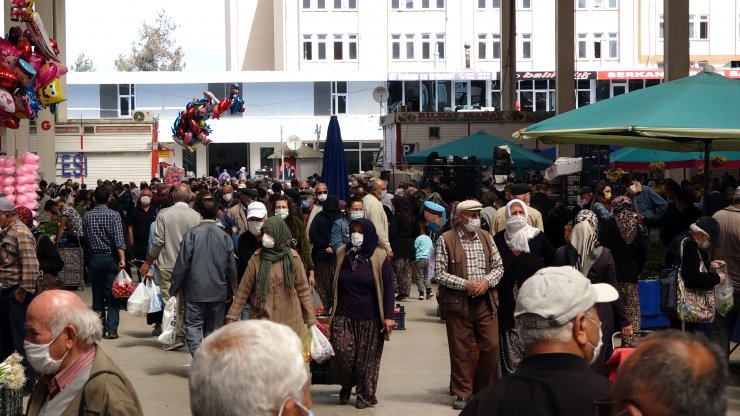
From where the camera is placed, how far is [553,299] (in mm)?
4445

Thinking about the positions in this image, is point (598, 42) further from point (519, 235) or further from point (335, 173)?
point (519, 235)

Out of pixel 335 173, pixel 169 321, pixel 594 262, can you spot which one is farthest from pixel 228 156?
pixel 594 262

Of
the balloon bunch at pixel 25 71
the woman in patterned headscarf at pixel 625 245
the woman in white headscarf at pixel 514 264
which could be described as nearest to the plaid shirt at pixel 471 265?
the woman in white headscarf at pixel 514 264

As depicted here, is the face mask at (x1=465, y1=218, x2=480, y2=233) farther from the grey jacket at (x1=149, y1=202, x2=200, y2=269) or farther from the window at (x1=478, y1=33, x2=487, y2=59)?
the window at (x1=478, y1=33, x2=487, y2=59)

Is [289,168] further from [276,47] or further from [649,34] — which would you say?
[649,34]

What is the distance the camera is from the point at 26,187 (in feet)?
56.5

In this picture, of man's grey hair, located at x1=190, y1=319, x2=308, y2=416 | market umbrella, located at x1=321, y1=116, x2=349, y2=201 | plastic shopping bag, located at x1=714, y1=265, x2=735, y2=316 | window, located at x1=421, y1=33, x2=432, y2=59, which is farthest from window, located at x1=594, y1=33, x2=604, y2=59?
man's grey hair, located at x1=190, y1=319, x2=308, y2=416

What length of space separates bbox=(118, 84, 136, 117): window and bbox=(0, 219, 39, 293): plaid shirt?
6242 cm

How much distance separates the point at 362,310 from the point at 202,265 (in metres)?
1.92

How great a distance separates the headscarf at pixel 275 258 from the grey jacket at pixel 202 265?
139 centimetres

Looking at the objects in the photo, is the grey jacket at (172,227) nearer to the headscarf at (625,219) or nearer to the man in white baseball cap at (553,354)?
the headscarf at (625,219)

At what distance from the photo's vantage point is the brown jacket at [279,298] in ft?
34.2

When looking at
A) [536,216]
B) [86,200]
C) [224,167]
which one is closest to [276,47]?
[224,167]

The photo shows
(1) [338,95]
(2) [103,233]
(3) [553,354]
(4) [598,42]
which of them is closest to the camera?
(3) [553,354]
